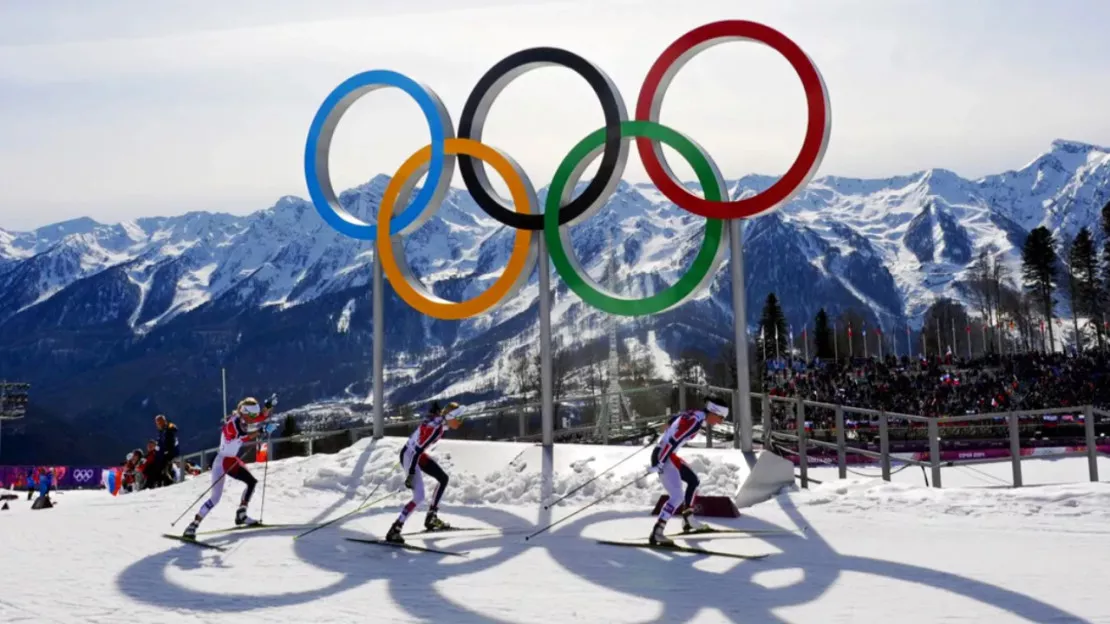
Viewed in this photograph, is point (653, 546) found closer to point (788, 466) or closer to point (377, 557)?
point (377, 557)

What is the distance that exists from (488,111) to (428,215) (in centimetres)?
243

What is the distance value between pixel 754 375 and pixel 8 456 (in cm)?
12268

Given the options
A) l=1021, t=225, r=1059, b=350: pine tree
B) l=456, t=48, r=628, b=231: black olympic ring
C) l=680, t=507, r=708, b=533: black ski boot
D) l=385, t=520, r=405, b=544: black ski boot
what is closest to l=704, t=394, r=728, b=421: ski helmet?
l=680, t=507, r=708, b=533: black ski boot

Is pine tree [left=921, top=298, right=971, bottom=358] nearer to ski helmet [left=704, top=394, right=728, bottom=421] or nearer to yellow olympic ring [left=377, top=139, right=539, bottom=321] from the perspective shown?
yellow olympic ring [left=377, top=139, right=539, bottom=321]

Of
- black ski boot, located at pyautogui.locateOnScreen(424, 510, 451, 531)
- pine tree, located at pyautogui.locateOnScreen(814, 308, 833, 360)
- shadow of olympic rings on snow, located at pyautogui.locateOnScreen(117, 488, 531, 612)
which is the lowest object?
shadow of olympic rings on snow, located at pyautogui.locateOnScreen(117, 488, 531, 612)

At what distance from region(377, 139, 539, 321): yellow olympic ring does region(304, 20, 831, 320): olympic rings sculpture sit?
0.02 meters

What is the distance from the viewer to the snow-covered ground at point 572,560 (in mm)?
9547

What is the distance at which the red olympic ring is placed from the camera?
16781 millimetres

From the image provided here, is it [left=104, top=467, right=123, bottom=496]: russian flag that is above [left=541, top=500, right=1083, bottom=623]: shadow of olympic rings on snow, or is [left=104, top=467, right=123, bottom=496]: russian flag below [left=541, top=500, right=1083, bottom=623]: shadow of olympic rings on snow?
below

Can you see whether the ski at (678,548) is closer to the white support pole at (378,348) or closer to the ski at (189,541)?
the ski at (189,541)

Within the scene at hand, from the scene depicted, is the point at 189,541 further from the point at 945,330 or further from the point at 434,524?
the point at 945,330

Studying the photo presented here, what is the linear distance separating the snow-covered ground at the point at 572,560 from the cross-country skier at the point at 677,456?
2.15 feet

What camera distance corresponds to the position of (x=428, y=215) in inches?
827

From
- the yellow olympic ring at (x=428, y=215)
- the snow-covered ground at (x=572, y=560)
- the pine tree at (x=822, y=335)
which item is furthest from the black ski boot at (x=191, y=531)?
the pine tree at (x=822, y=335)
